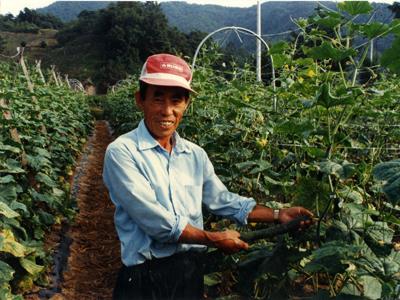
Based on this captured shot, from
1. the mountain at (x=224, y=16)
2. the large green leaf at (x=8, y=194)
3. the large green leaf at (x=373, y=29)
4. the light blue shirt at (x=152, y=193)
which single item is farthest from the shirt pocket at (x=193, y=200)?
the mountain at (x=224, y=16)

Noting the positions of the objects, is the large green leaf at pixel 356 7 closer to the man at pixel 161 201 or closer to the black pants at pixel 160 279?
the man at pixel 161 201

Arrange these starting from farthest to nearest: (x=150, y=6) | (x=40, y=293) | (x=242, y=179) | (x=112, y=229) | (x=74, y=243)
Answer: (x=150, y=6), (x=112, y=229), (x=74, y=243), (x=40, y=293), (x=242, y=179)

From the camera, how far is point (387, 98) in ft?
6.49

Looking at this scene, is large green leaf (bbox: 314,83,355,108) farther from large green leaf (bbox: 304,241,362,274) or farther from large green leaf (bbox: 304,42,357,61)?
large green leaf (bbox: 304,241,362,274)

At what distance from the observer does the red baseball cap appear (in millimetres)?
1986

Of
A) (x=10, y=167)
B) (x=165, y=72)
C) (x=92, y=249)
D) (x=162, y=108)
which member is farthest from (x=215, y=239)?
(x=92, y=249)

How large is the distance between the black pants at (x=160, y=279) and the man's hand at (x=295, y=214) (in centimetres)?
39

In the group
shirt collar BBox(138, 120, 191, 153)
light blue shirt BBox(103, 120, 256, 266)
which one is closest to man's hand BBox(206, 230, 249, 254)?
light blue shirt BBox(103, 120, 256, 266)

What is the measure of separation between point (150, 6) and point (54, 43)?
13060mm

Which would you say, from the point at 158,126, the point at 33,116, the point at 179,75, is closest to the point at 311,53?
the point at 179,75

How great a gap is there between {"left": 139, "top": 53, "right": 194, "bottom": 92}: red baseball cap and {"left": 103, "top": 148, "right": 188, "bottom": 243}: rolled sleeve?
0.29m

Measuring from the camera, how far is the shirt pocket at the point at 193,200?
6.86ft

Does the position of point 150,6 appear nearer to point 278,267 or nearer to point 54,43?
point 54,43

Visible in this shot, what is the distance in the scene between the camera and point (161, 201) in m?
2.00
